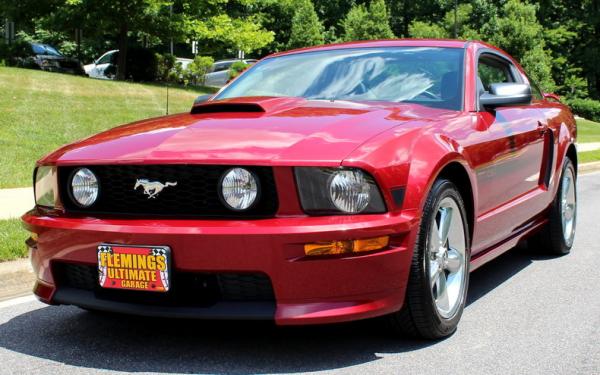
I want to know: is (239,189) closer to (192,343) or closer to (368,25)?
(192,343)

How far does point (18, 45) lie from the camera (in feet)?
93.4

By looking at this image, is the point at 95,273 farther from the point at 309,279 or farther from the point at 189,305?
the point at 309,279

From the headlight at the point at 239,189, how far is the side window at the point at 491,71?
228 cm

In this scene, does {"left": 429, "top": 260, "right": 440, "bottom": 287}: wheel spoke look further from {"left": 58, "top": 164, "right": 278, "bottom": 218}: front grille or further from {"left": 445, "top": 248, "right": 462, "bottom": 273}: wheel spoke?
{"left": 58, "top": 164, "right": 278, "bottom": 218}: front grille

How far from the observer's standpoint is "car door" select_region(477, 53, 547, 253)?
4723 mm

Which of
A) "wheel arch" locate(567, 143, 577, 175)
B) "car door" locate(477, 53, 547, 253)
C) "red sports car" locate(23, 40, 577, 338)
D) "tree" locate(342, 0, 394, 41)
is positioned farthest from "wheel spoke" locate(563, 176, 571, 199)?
"tree" locate(342, 0, 394, 41)

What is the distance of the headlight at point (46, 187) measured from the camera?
3.96 m

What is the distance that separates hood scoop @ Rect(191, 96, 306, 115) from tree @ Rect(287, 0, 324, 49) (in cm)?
4352

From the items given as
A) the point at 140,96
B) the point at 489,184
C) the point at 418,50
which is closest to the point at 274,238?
the point at 489,184

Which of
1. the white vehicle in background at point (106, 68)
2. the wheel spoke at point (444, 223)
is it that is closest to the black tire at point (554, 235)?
the wheel spoke at point (444, 223)

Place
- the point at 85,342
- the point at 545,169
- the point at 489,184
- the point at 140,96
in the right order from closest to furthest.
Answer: the point at 85,342 < the point at 489,184 < the point at 545,169 < the point at 140,96

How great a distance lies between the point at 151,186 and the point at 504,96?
2208mm

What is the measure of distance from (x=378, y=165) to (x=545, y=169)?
8.97 feet

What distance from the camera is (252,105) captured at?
4.37m
